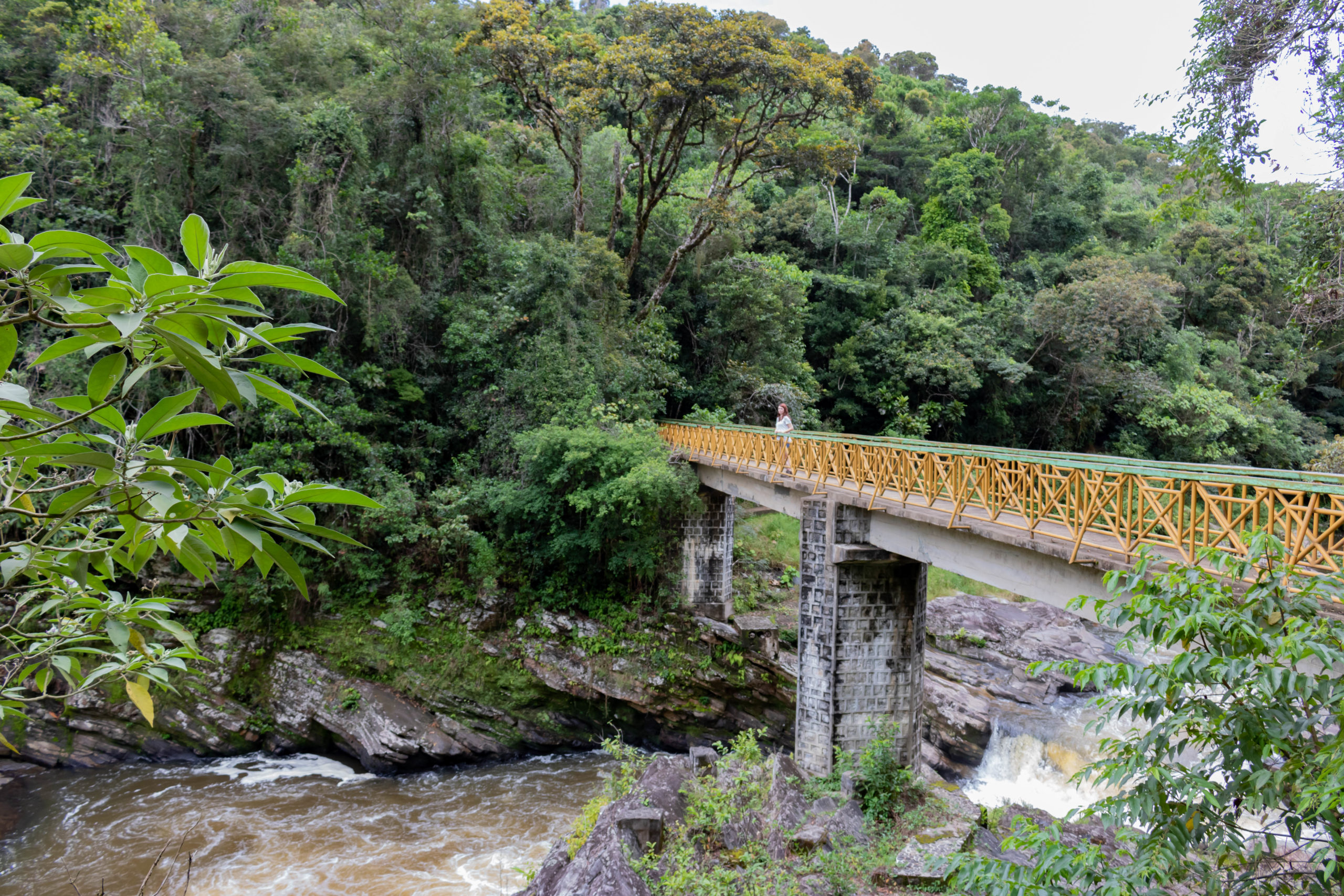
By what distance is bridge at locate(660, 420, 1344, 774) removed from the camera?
17.8 feet

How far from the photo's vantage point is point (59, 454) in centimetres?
124

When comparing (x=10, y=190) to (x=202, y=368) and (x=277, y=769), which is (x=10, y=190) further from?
(x=277, y=769)

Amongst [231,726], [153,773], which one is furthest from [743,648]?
[153,773]

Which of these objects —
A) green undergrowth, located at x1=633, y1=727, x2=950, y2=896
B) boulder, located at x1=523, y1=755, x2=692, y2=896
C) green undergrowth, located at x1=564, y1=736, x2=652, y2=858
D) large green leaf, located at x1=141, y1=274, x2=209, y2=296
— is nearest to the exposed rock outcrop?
green undergrowth, located at x1=564, y1=736, x2=652, y2=858

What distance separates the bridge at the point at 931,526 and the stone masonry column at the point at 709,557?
1.85 m

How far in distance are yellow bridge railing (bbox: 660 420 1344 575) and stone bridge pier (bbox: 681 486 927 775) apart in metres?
0.84

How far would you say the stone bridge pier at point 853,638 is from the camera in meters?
10.7

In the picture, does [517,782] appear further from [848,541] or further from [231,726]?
[848,541]

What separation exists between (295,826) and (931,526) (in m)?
11.0

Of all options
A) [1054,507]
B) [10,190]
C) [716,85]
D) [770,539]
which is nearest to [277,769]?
[770,539]

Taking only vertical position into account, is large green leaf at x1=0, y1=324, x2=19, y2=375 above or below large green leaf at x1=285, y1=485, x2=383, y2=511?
above

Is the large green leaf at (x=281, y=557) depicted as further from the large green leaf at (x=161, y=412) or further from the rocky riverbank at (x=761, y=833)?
Answer: the rocky riverbank at (x=761, y=833)

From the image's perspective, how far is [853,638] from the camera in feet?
36.0

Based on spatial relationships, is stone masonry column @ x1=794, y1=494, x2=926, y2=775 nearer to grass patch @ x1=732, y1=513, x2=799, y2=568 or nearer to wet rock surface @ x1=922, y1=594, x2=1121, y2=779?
wet rock surface @ x1=922, y1=594, x2=1121, y2=779
